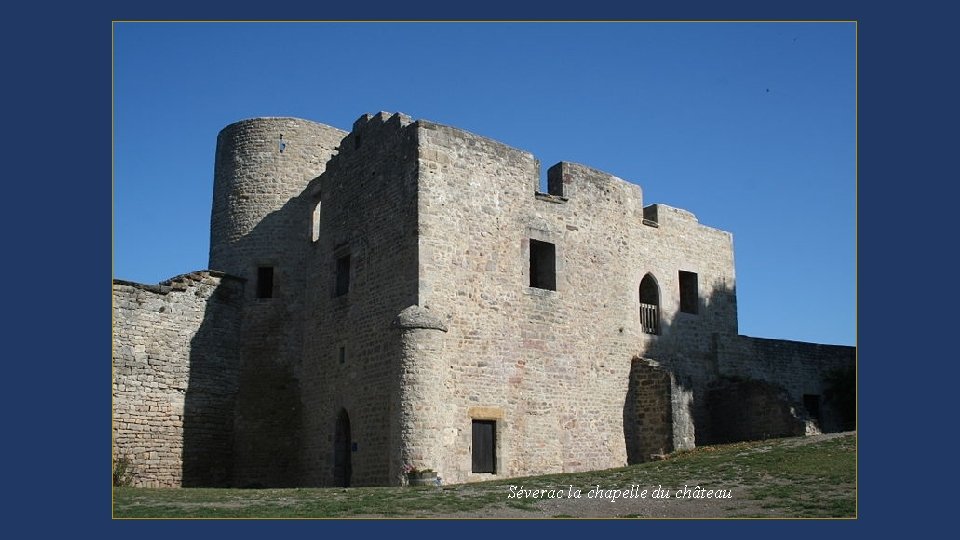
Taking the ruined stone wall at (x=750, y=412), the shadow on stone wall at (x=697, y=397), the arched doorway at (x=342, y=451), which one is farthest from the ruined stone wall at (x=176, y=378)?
the ruined stone wall at (x=750, y=412)

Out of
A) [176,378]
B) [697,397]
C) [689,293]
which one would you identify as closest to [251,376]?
[176,378]

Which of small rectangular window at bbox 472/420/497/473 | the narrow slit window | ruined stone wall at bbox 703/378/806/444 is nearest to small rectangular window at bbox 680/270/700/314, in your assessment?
ruined stone wall at bbox 703/378/806/444

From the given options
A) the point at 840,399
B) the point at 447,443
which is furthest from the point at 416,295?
the point at 840,399

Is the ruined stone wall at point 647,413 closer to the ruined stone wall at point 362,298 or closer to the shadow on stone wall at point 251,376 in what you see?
the ruined stone wall at point 362,298

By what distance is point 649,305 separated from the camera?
68.5 ft

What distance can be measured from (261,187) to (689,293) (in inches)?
420

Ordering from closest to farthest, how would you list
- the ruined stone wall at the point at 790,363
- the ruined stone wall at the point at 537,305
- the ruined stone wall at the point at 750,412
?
1. the ruined stone wall at the point at 537,305
2. the ruined stone wall at the point at 750,412
3. the ruined stone wall at the point at 790,363

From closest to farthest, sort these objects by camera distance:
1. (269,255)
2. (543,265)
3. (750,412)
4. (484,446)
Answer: (484,446) → (543,265) → (269,255) → (750,412)

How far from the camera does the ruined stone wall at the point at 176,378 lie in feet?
58.7

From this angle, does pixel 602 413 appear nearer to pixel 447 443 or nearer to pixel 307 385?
pixel 447 443

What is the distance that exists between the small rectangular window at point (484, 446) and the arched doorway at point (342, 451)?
108 inches

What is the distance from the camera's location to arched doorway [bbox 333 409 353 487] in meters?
17.7

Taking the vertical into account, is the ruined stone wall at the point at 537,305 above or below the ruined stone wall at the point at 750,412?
above

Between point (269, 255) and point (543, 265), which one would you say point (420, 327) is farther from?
point (269, 255)
